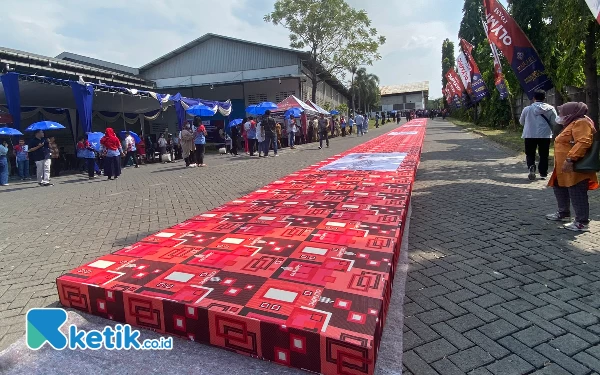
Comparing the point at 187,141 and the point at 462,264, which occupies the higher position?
the point at 187,141

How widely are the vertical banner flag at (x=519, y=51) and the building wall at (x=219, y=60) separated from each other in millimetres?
18834

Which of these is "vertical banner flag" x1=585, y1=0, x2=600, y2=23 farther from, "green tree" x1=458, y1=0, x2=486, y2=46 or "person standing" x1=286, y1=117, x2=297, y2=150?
"green tree" x1=458, y1=0, x2=486, y2=46

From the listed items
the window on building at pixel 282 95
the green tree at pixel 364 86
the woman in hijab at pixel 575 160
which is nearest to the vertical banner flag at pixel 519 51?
the woman in hijab at pixel 575 160

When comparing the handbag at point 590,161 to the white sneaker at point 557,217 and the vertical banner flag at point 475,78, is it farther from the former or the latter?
the vertical banner flag at point 475,78

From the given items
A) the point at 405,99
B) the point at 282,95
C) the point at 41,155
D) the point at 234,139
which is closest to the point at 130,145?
the point at 41,155

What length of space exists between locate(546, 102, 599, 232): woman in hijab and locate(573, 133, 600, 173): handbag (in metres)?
0.03

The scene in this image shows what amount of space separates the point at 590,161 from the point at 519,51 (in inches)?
224

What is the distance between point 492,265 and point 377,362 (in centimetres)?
187

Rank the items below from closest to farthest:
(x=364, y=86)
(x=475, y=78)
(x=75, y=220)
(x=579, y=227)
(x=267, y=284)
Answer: (x=267, y=284)
(x=579, y=227)
(x=75, y=220)
(x=475, y=78)
(x=364, y=86)

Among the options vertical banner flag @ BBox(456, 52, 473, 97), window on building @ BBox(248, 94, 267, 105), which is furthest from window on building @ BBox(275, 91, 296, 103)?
vertical banner flag @ BBox(456, 52, 473, 97)

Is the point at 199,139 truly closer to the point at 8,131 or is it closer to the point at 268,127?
the point at 268,127

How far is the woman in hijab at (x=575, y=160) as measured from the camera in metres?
3.87

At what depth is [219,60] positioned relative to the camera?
28.1 metres

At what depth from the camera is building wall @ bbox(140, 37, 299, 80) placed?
26672mm
